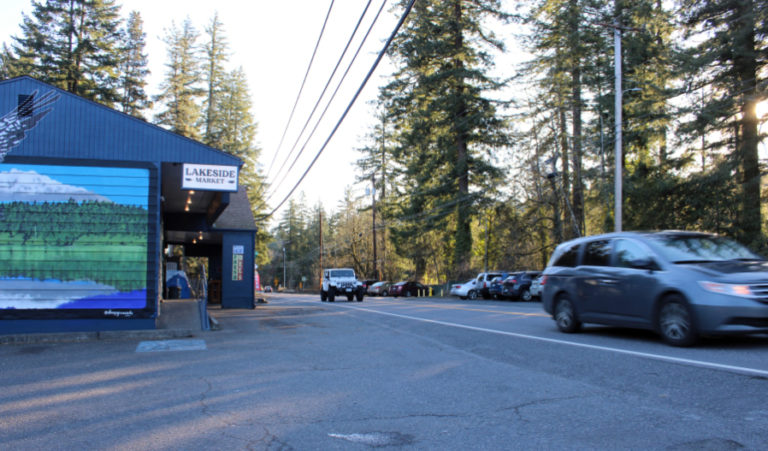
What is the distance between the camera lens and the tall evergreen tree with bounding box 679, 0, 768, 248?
20266mm

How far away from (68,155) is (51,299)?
10.8ft

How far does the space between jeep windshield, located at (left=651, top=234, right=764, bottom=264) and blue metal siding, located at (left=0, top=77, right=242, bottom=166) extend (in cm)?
1100

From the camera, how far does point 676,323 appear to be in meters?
7.91

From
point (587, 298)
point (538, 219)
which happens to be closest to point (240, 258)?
point (587, 298)

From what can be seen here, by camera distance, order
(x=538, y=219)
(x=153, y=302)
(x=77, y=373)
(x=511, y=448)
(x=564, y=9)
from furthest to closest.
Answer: (x=538, y=219) → (x=564, y=9) → (x=153, y=302) → (x=77, y=373) → (x=511, y=448)

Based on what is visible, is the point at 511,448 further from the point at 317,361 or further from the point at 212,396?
the point at 317,361

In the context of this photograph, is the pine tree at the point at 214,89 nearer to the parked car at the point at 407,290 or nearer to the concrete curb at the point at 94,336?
the parked car at the point at 407,290

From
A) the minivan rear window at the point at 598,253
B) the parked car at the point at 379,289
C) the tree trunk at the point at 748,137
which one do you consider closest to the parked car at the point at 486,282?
the tree trunk at the point at 748,137

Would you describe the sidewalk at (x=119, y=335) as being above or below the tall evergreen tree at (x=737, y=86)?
below

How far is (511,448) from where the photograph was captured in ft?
13.5

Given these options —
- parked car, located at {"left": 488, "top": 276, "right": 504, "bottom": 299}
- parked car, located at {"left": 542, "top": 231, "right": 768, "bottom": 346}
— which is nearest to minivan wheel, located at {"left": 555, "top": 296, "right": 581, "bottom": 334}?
parked car, located at {"left": 542, "top": 231, "right": 768, "bottom": 346}

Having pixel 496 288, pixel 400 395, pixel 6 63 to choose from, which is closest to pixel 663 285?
pixel 400 395

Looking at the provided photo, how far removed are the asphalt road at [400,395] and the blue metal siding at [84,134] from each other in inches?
187

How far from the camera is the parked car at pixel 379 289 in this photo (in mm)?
47328
